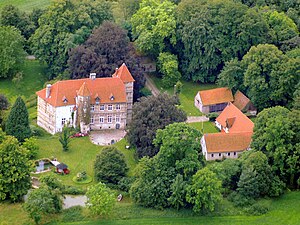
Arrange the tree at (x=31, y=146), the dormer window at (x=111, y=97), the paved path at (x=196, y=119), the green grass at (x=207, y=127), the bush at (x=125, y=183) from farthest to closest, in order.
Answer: the paved path at (x=196, y=119) → the green grass at (x=207, y=127) → the dormer window at (x=111, y=97) → the tree at (x=31, y=146) → the bush at (x=125, y=183)

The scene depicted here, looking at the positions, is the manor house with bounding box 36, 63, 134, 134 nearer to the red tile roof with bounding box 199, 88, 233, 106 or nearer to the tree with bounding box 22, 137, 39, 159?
the tree with bounding box 22, 137, 39, 159

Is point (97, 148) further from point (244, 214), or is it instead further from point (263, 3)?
point (263, 3)

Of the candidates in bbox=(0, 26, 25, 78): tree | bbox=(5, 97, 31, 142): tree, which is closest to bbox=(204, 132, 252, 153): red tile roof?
bbox=(5, 97, 31, 142): tree

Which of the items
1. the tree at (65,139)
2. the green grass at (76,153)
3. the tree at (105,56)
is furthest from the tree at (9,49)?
the tree at (65,139)

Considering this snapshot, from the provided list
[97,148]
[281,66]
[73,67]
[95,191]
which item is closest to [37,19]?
[73,67]

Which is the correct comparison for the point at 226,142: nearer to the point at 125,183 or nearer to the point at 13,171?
A: the point at 125,183

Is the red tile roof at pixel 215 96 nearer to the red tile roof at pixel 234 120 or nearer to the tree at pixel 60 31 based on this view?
the red tile roof at pixel 234 120

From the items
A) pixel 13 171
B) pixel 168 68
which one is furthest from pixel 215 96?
pixel 13 171
